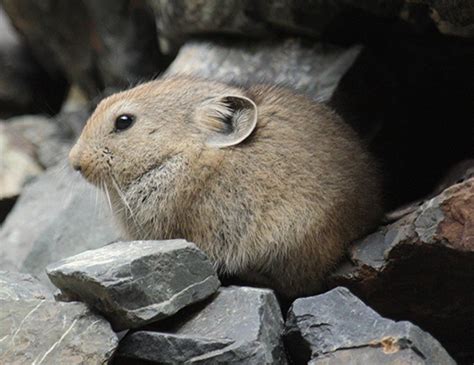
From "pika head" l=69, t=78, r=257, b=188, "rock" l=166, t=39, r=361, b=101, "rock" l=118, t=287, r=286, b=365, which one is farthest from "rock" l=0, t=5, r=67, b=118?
"rock" l=118, t=287, r=286, b=365

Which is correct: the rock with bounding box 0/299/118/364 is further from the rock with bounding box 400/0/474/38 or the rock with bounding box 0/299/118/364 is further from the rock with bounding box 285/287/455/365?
the rock with bounding box 400/0/474/38

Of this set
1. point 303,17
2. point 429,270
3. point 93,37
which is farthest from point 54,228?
point 429,270

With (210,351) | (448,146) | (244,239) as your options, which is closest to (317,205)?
(244,239)

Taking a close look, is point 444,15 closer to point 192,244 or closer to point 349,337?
point 192,244

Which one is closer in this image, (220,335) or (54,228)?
(220,335)

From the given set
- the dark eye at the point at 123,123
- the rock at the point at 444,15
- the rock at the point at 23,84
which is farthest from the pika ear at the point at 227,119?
the rock at the point at 23,84

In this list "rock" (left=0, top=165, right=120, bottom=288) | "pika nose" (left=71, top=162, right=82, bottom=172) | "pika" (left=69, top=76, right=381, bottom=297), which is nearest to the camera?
"pika" (left=69, top=76, right=381, bottom=297)

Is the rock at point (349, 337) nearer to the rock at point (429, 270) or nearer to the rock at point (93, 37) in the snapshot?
the rock at point (429, 270)
